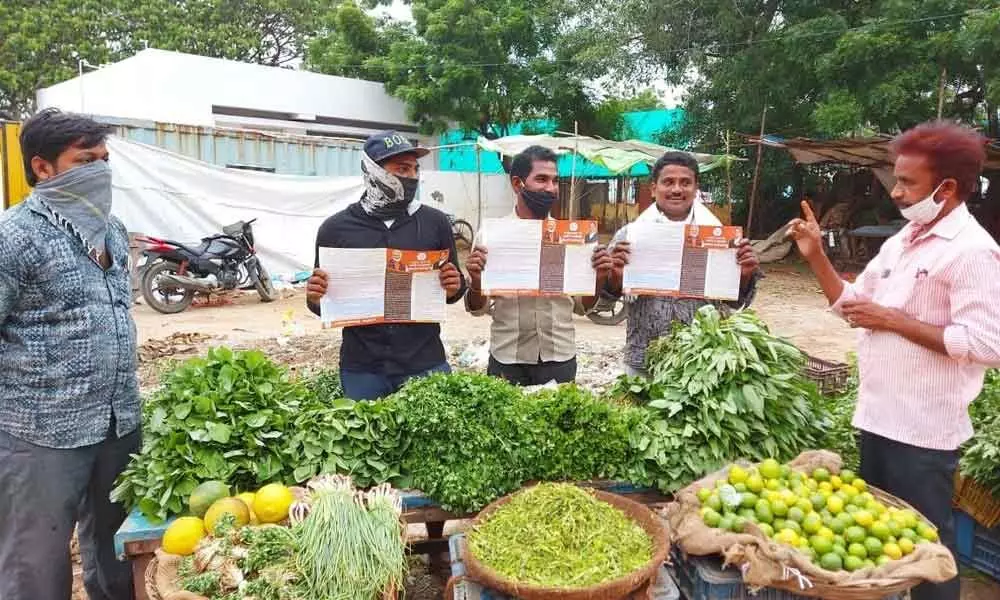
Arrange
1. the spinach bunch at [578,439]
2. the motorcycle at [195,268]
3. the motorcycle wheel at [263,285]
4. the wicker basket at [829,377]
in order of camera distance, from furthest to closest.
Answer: the motorcycle wheel at [263,285]
the motorcycle at [195,268]
the wicker basket at [829,377]
the spinach bunch at [578,439]

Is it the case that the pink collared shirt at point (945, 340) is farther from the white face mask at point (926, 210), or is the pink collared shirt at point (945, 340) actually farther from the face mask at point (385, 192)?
the face mask at point (385, 192)

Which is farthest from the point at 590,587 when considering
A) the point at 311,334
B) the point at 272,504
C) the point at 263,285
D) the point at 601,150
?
the point at 601,150

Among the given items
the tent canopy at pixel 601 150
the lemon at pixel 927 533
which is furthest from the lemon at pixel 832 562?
the tent canopy at pixel 601 150

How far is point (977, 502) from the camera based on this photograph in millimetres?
3451

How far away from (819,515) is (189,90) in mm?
19849

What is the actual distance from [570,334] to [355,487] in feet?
5.38

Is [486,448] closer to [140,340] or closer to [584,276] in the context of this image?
[584,276]

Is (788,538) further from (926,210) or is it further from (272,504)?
(272,504)

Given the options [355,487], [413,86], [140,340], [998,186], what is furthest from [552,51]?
[355,487]

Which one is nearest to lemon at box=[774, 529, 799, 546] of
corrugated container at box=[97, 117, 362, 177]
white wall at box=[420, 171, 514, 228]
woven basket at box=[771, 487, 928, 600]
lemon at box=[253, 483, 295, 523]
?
woven basket at box=[771, 487, 928, 600]

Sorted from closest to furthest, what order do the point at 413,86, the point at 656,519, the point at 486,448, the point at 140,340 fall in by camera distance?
the point at 656,519 → the point at 486,448 → the point at 140,340 → the point at 413,86

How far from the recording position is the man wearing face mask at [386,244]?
354 cm

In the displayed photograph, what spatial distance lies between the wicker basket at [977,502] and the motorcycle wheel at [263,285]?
→ 11201 mm

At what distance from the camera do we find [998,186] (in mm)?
15992
